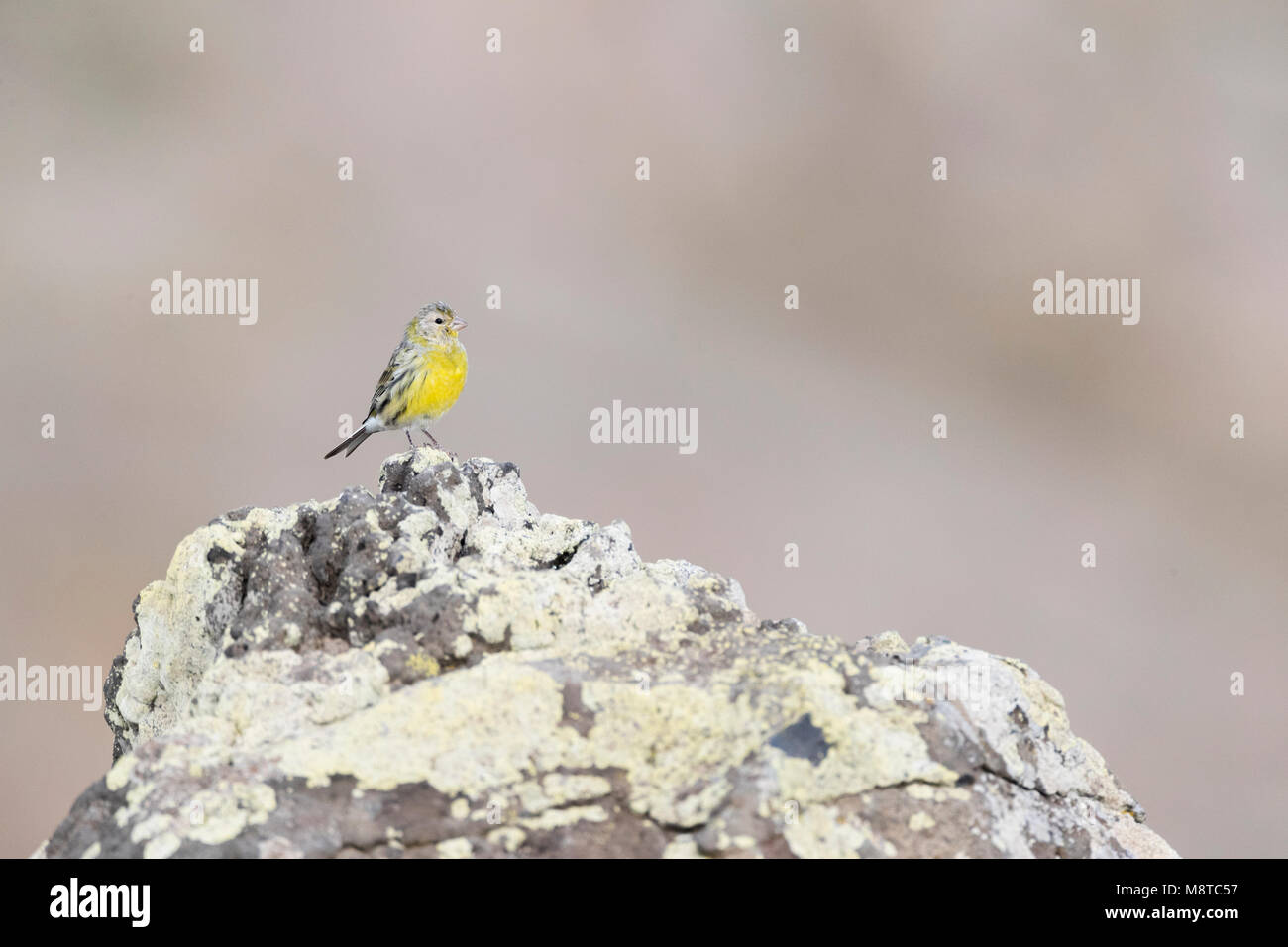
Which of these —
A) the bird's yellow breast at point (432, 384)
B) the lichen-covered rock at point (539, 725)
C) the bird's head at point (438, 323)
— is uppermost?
the bird's head at point (438, 323)

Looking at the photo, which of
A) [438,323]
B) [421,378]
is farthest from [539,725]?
[438,323]

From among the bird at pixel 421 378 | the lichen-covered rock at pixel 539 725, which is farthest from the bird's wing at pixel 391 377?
the lichen-covered rock at pixel 539 725

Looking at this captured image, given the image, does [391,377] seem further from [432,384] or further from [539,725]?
[539,725]

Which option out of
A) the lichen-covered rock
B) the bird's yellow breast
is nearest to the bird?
the bird's yellow breast

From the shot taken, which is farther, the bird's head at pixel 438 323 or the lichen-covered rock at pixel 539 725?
the bird's head at pixel 438 323

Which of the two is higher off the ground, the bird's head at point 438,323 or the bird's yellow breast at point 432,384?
the bird's head at point 438,323

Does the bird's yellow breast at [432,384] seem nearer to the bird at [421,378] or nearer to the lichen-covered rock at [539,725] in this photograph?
the bird at [421,378]
